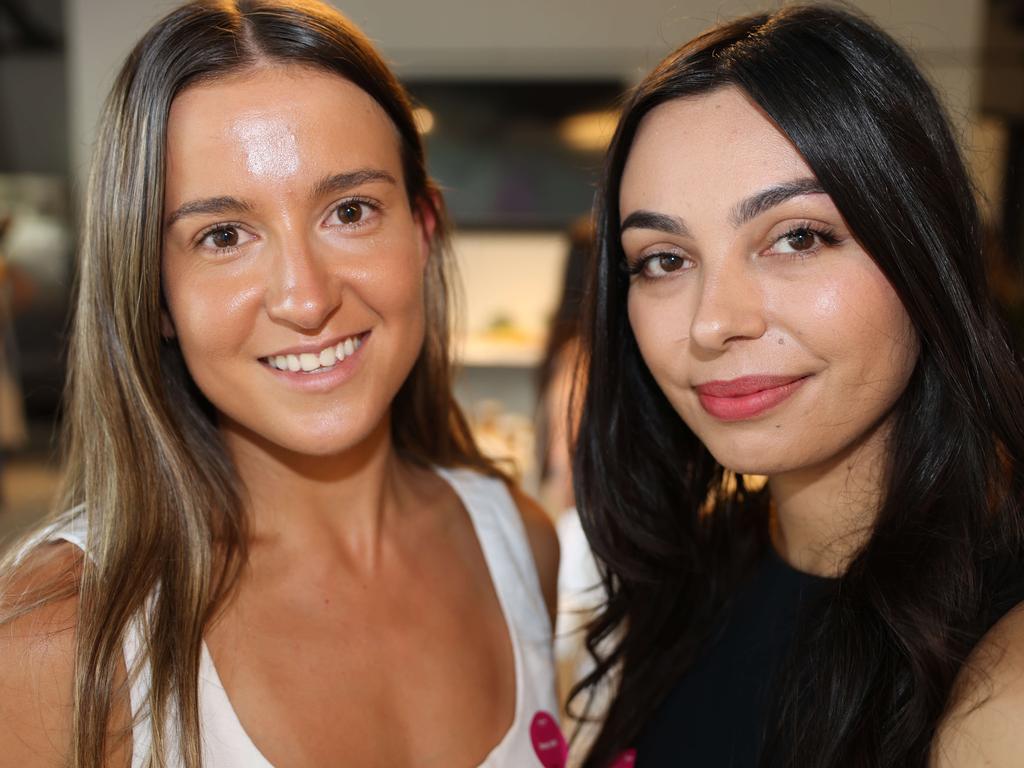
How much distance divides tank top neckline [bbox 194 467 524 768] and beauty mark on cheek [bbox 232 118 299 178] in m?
0.63

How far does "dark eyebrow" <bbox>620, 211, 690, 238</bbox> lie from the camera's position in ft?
4.20

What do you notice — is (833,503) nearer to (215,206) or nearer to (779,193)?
(779,193)

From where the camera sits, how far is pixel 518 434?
4.56 meters

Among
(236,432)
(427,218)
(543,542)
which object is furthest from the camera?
(543,542)

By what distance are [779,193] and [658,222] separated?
0.17 meters

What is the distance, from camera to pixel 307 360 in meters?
1.38

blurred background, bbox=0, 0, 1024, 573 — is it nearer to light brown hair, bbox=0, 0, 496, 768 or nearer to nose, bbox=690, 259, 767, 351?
light brown hair, bbox=0, 0, 496, 768

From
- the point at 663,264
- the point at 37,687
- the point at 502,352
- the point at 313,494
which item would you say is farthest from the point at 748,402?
the point at 502,352

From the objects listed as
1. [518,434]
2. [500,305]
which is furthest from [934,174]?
[500,305]

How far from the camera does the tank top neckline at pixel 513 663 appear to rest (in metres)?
1.29

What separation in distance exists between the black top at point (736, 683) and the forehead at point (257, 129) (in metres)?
0.88

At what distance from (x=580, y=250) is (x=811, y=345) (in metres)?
2.11

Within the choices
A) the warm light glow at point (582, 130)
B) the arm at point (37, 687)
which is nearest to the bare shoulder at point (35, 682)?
the arm at point (37, 687)

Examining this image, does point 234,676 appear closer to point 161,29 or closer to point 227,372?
point 227,372
